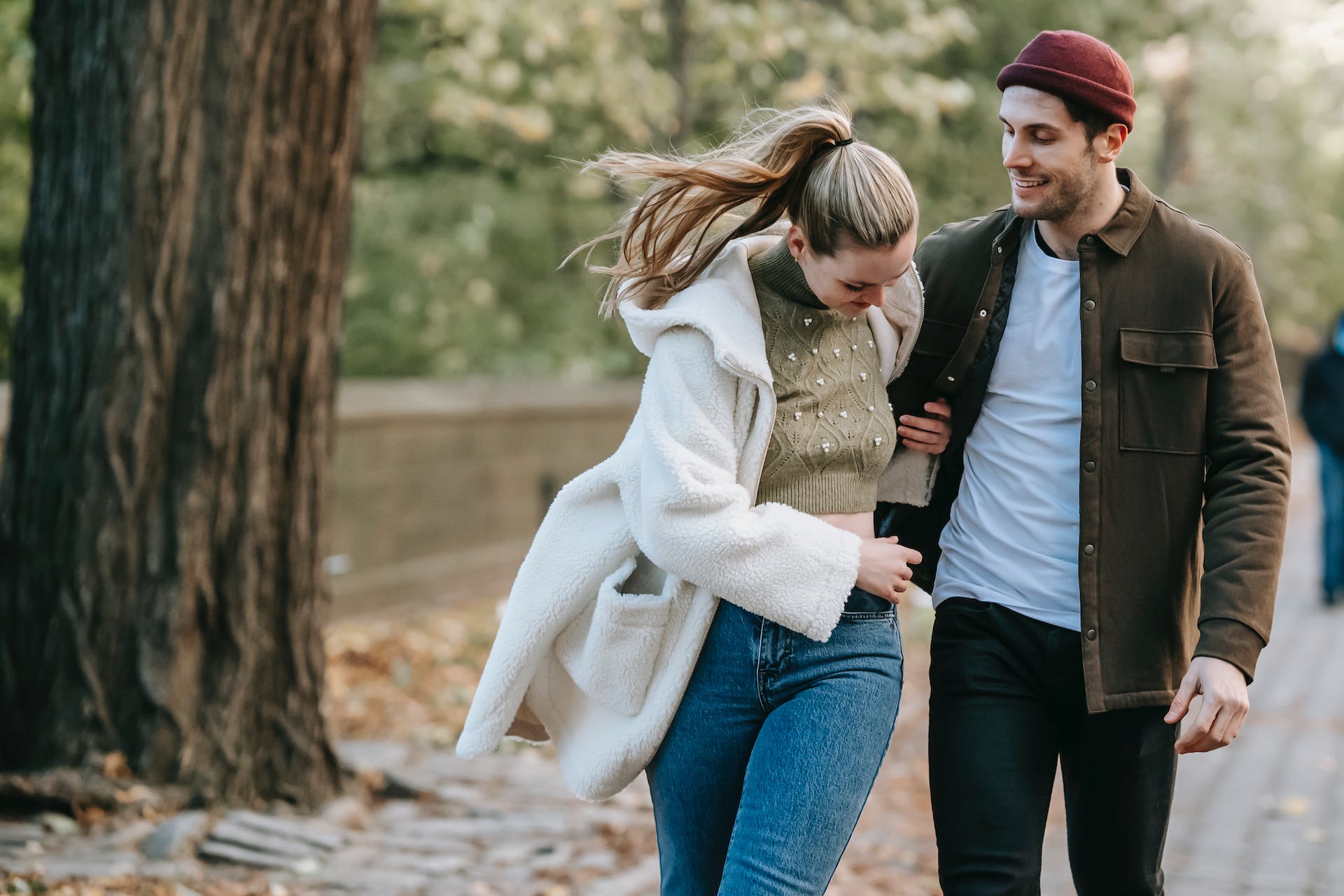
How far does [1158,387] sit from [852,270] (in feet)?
2.31

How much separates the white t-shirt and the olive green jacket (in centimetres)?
7

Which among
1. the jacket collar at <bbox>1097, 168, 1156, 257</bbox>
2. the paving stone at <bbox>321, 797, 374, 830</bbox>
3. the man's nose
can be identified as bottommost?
the paving stone at <bbox>321, 797, 374, 830</bbox>

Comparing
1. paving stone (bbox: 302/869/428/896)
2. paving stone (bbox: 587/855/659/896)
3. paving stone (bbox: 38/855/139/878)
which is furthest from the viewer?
paving stone (bbox: 587/855/659/896)

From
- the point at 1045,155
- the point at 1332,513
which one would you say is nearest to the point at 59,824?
the point at 1045,155

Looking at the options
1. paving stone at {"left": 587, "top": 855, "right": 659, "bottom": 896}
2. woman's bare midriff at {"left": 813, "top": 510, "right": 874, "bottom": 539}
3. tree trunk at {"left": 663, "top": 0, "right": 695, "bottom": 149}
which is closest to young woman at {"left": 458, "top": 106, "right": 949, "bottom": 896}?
woman's bare midriff at {"left": 813, "top": 510, "right": 874, "bottom": 539}

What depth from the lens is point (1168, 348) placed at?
293 centimetres

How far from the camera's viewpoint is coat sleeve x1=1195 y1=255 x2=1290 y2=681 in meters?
2.82

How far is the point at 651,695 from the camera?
277 centimetres

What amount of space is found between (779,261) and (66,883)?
9.33 feet

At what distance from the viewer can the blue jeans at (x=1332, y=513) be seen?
35.0 feet

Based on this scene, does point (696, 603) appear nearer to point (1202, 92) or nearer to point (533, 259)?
point (533, 259)

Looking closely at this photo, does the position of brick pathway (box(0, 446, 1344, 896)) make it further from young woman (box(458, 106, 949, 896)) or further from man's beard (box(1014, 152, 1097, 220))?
man's beard (box(1014, 152, 1097, 220))

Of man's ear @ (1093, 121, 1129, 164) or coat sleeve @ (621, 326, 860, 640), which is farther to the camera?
man's ear @ (1093, 121, 1129, 164)

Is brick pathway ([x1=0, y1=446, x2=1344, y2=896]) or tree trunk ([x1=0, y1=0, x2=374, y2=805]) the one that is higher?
tree trunk ([x1=0, y1=0, x2=374, y2=805])
